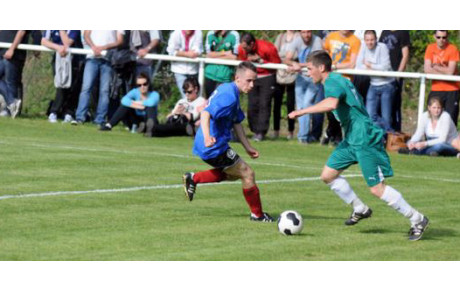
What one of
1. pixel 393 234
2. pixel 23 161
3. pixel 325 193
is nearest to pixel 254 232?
pixel 393 234

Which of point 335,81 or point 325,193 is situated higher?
point 335,81

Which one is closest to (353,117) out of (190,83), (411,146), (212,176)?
(212,176)

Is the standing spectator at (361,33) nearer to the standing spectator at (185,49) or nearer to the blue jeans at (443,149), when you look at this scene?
the blue jeans at (443,149)

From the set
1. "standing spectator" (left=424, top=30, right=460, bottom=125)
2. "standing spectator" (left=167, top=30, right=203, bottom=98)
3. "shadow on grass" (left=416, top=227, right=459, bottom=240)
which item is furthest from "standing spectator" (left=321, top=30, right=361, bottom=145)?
"shadow on grass" (left=416, top=227, right=459, bottom=240)

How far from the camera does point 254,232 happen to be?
437 inches

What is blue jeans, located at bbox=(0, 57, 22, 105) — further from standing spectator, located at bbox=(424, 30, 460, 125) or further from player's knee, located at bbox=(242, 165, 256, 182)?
player's knee, located at bbox=(242, 165, 256, 182)

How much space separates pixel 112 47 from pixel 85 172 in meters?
6.53

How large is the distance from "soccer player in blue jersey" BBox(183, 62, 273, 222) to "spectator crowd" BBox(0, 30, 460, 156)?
7.48m

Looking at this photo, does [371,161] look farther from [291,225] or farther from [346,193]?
[291,225]

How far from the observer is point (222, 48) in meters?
21.2

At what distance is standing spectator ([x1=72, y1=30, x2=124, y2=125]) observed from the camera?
21.4 meters

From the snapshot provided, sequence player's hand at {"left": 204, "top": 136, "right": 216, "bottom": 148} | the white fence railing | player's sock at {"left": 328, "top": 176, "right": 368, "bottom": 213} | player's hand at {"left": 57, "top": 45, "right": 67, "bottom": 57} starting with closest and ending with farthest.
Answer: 1. player's hand at {"left": 204, "top": 136, "right": 216, "bottom": 148}
2. player's sock at {"left": 328, "top": 176, "right": 368, "bottom": 213}
3. the white fence railing
4. player's hand at {"left": 57, "top": 45, "right": 67, "bottom": 57}

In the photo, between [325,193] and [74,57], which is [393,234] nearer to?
[325,193]

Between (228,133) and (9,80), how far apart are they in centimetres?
1106
